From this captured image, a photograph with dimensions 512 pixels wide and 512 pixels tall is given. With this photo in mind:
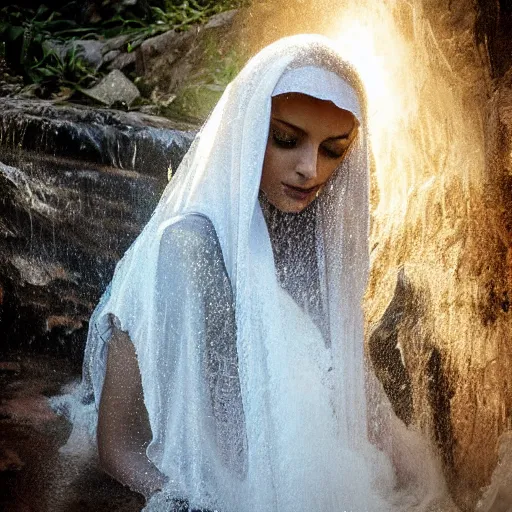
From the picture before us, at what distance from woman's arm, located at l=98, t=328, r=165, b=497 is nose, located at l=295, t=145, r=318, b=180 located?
2.17 feet

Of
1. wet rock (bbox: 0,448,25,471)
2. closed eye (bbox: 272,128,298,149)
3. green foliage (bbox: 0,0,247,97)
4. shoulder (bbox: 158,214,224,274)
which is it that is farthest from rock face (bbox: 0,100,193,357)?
closed eye (bbox: 272,128,298,149)

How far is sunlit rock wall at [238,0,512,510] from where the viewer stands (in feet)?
8.66

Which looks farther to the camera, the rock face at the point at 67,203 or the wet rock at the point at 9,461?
the rock face at the point at 67,203

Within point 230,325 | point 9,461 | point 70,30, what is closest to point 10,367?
point 9,461

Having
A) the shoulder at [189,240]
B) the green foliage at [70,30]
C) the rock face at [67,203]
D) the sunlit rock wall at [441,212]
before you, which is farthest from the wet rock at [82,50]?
the shoulder at [189,240]

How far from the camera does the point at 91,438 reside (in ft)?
6.69

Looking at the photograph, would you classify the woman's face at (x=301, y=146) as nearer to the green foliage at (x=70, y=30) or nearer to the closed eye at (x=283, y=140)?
the closed eye at (x=283, y=140)

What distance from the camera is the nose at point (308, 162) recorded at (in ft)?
6.44

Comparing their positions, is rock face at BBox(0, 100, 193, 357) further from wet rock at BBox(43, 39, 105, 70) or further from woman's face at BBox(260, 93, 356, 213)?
woman's face at BBox(260, 93, 356, 213)

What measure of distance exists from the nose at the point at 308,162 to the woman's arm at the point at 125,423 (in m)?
0.66

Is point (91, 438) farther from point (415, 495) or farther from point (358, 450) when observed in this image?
point (415, 495)

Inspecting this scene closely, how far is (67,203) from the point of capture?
262 cm

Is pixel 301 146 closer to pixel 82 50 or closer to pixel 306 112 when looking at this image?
pixel 306 112

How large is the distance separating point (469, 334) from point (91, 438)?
5.17ft
